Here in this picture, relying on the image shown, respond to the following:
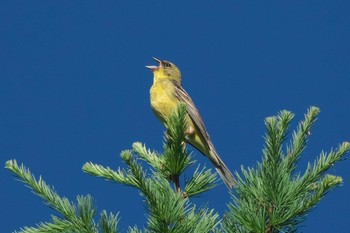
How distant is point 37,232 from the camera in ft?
10.4

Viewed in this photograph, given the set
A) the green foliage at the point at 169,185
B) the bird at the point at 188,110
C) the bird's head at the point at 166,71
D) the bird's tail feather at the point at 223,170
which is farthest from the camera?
the bird's head at the point at 166,71

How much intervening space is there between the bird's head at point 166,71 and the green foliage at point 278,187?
557 cm

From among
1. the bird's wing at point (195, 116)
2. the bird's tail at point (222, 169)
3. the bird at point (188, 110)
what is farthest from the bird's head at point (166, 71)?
the bird's tail at point (222, 169)

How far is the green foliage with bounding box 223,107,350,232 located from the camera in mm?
3041

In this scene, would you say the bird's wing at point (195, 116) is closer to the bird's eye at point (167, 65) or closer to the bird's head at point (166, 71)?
the bird's head at point (166, 71)

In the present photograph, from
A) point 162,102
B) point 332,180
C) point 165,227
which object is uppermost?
point 162,102

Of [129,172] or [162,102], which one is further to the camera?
[162,102]

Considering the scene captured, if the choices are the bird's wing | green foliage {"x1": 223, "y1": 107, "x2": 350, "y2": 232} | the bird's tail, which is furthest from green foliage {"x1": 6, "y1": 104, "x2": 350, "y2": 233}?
the bird's wing

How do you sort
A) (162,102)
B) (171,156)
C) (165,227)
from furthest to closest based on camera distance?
(162,102) → (171,156) → (165,227)

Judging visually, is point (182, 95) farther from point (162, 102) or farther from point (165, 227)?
point (165, 227)

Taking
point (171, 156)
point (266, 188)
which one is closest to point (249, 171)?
point (266, 188)

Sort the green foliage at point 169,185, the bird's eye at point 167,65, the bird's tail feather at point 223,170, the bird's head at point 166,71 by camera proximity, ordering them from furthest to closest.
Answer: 1. the bird's eye at point 167,65
2. the bird's head at point 166,71
3. the bird's tail feather at point 223,170
4. the green foliage at point 169,185

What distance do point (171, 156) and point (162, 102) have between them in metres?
4.24

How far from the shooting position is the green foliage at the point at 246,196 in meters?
3.02
